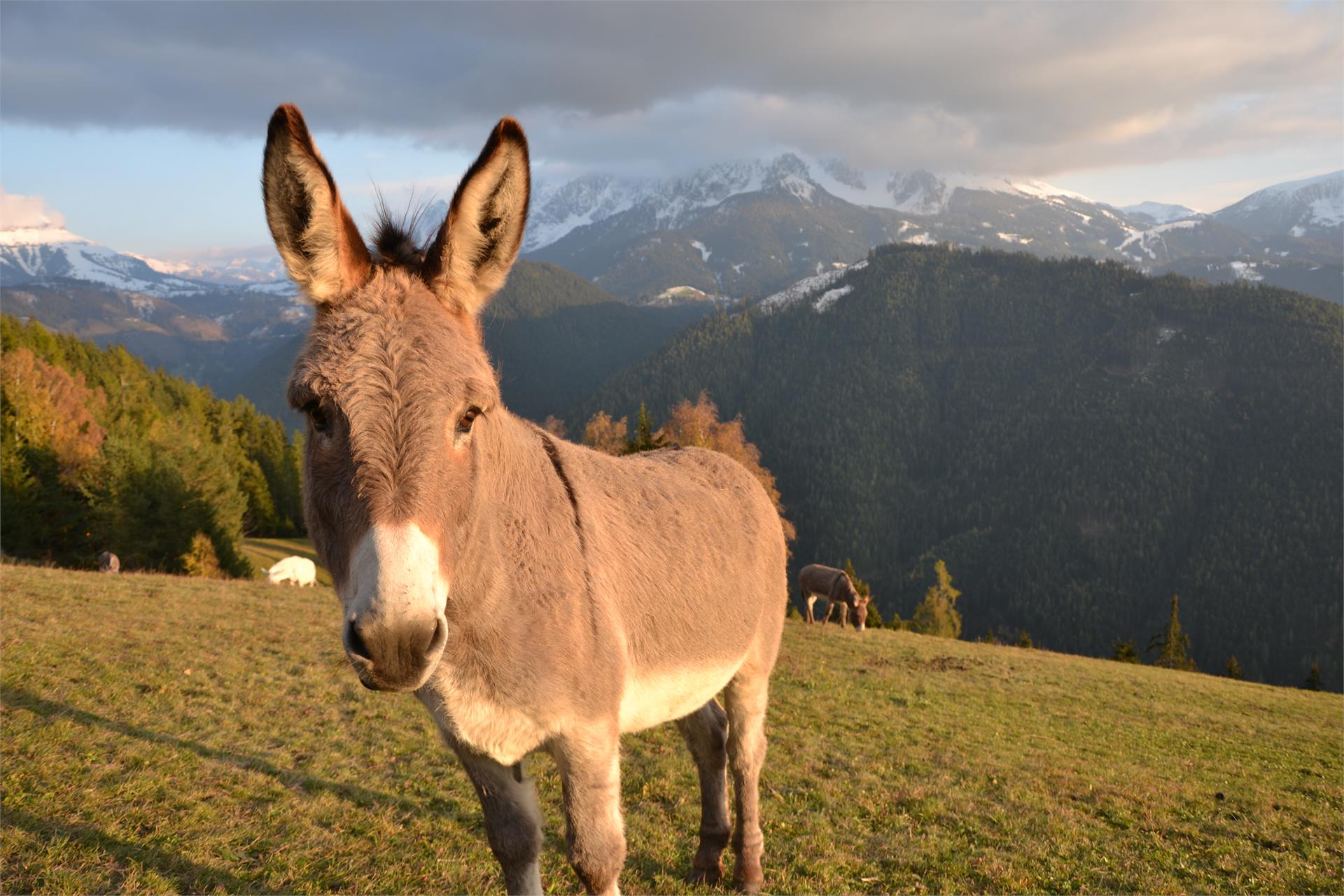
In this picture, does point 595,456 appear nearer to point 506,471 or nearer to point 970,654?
point 506,471

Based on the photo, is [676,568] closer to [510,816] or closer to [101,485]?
[510,816]

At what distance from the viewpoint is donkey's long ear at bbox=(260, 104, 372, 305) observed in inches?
101

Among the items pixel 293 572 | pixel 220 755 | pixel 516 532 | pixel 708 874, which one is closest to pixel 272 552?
pixel 293 572

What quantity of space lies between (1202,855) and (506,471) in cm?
948

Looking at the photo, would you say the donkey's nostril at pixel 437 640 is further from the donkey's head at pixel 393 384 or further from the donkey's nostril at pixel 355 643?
the donkey's nostril at pixel 355 643

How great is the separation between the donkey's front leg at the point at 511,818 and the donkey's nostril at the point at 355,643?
1722 millimetres

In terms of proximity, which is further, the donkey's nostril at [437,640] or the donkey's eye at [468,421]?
the donkey's eye at [468,421]

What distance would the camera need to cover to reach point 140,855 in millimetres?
5289

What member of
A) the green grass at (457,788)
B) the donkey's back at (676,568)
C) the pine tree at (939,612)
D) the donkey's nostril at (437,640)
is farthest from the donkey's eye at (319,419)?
the pine tree at (939,612)

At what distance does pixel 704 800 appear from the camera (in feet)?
18.7

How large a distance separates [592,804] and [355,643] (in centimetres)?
177

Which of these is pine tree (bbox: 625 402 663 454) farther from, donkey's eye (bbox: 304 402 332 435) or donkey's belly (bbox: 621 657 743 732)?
donkey's eye (bbox: 304 402 332 435)

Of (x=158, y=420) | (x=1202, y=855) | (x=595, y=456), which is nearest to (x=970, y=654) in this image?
(x=1202, y=855)

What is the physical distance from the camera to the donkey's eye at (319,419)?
2.39 meters
